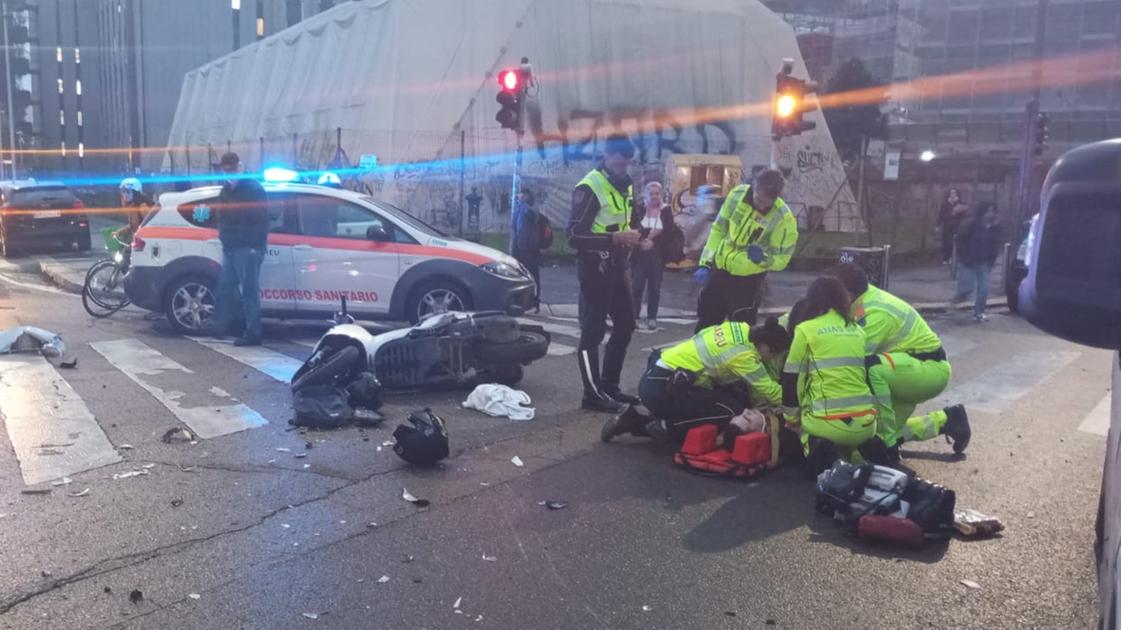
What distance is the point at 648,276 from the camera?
1241 centimetres

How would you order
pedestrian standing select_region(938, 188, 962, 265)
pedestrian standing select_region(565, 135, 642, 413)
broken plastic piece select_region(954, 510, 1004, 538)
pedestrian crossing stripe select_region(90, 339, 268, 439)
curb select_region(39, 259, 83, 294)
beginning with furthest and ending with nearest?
1. pedestrian standing select_region(938, 188, 962, 265)
2. curb select_region(39, 259, 83, 294)
3. pedestrian standing select_region(565, 135, 642, 413)
4. pedestrian crossing stripe select_region(90, 339, 268, 439)
5. broken plastic piece select_region(954, 510, 1004, 538)

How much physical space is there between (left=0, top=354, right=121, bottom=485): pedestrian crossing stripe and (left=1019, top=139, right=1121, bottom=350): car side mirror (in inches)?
211

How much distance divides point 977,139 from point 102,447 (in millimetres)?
47392

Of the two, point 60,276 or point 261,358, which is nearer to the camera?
point 261,358

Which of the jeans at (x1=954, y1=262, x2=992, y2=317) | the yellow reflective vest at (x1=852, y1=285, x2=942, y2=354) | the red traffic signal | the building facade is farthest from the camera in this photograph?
the building facade

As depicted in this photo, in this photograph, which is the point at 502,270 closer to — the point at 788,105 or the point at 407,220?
the point at 407,220

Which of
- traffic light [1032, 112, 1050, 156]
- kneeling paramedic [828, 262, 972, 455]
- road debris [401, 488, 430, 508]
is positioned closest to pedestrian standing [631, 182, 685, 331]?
kneeling paramedic [828, 262, 972, 455]

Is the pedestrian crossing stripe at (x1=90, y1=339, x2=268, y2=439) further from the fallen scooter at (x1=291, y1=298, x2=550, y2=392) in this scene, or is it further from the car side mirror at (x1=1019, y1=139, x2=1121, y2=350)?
the car side mirror at (x1=1019, y1=139, x2=1121, y2=350)

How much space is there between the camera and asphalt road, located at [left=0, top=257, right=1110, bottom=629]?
4.03 meters

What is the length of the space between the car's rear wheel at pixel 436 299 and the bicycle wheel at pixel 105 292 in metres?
4.03

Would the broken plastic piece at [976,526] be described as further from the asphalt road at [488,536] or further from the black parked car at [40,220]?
the black parked car at [40,220]

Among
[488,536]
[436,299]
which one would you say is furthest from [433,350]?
[488,536]

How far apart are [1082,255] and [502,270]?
8.95 m

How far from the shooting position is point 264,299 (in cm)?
1077
